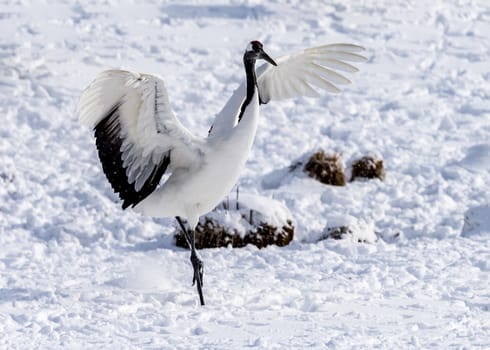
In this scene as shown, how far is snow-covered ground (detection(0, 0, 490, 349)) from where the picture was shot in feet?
21.5

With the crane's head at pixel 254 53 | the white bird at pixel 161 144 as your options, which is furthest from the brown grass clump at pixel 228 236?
the crane's head at pixel 254 53

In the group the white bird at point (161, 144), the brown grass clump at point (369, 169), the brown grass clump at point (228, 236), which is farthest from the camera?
the brown grass clump at point (369, 169)

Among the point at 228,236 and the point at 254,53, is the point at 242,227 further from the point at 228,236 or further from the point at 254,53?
the point at 254,53

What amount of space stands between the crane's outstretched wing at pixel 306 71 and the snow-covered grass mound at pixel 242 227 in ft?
4.02

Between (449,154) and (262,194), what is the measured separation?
2.53 m

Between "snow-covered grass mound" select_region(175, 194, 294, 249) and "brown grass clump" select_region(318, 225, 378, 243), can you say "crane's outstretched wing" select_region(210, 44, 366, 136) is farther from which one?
"brown grass clump" select_region(318, 225, 378, 243)

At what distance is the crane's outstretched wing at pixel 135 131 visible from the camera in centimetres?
670

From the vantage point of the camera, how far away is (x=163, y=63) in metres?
13.9

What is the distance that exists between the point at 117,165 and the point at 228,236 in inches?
82.3

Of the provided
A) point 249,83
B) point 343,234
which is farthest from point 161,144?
point 343,234

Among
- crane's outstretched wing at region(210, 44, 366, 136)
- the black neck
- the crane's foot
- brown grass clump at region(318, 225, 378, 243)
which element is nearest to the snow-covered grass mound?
brown grass clump at region(318, 225, 378, 243)

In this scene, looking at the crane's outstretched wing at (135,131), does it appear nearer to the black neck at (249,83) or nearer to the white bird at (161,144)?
the white bird at (161,144)

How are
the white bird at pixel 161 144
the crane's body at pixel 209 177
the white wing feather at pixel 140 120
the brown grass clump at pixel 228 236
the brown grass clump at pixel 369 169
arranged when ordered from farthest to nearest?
the brown grass clump at pixel 369 169 < the brown grass clump at pixel 228 236 < the crane's body at pixel 209 177 < the white bird at pixel 161 144 < the white wing feather at pixel 140 120

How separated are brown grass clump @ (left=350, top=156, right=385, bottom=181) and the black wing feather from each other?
4.17m
